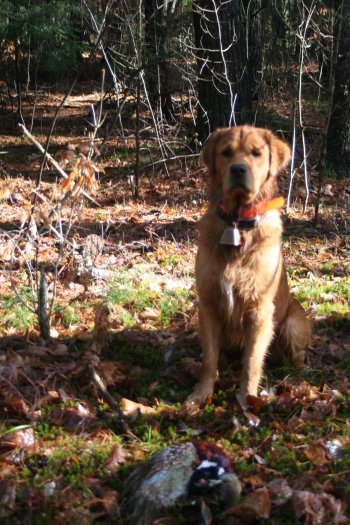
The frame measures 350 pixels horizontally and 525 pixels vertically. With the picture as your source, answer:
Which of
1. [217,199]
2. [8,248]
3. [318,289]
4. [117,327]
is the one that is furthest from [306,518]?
[8,248]

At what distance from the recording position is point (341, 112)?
9.75 metres

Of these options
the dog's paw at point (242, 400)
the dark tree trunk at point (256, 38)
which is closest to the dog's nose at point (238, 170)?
the dog's paw at point (242, 400)

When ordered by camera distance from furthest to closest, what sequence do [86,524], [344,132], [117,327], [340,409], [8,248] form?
[344,132] < [8,248] < [117,327] < [340,409] < [86,524]

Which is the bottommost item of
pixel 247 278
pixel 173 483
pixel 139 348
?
pixel 139 348

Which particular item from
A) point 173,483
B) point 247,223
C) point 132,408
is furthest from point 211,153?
point 173,483

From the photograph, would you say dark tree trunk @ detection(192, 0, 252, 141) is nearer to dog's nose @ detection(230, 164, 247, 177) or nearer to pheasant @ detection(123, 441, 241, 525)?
dog's nose @ detection(230, 164, 247, 177)

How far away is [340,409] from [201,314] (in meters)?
1.15

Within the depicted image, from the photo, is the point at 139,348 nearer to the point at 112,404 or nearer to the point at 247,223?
the point at 112,404

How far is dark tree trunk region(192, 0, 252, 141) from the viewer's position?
9.66m

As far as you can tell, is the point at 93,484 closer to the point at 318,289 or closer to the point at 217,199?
the point at 217,199

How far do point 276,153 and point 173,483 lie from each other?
2340mm

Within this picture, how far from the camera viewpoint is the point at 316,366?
4.54 m

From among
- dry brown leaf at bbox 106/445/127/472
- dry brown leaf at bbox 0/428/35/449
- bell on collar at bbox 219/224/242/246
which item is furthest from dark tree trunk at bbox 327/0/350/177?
dry brown leaf at bbox 0/428/35/449

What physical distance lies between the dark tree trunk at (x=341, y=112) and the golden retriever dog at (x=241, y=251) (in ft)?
18.3
